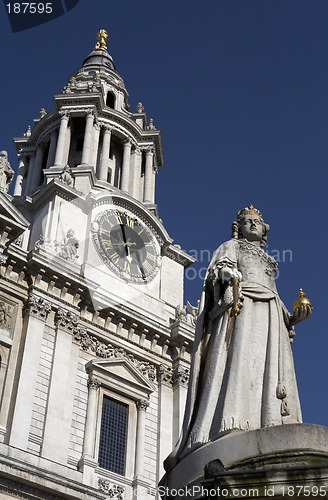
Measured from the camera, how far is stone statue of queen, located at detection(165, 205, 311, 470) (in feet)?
29.6

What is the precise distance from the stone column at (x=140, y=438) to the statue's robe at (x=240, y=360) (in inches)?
641

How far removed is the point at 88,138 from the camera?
119 feet

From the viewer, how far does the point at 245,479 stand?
7223mm

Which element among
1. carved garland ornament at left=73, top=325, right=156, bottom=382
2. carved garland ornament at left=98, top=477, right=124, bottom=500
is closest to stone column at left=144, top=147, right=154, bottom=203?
carved garland ornament at left=73, top=325, right=156, bottom=382

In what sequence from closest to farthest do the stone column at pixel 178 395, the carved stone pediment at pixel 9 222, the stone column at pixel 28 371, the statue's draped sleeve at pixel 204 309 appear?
the statue's draped sleeve at pixel 204 309 → the stone column at pixel 28 371 → the carved stone pediment at pixel 9 222 → the stone column at pixel 178 395

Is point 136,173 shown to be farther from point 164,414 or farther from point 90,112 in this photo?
point 164,414

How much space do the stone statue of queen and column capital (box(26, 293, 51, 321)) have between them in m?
15.8

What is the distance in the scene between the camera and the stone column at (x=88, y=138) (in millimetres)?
35500

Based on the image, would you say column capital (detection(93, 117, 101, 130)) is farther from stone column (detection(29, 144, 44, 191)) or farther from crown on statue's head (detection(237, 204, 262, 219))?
crown on statue's head (detection(237, 204, 262, 219))

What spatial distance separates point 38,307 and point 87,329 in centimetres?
230

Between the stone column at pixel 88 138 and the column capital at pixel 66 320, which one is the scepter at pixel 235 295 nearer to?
the column capital at pixel 66 320

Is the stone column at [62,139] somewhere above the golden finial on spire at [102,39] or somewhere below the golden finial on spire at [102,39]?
below

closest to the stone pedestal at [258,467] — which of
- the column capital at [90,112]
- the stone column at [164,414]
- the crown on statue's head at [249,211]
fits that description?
the crown on statue's head at [249,211]

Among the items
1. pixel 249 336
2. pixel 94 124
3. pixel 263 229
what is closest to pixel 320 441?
pixel 249 336
